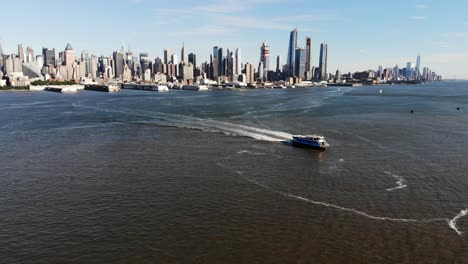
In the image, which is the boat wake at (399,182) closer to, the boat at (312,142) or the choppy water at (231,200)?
the choppy water at (231,200)

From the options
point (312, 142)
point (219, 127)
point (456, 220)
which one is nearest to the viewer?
point (456, 220)

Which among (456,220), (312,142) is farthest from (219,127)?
(456,220)

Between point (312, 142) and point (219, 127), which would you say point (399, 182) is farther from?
point (219, 127)

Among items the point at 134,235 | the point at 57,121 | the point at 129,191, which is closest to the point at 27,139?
the point at 57,121

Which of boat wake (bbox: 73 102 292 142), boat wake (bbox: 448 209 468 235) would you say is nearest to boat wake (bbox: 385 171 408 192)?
boat wake (bbox: 448 209 468 235)

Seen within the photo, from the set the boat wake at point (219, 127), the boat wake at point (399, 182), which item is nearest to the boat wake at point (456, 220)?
the boat wake at point (399, 182)

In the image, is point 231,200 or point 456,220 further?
point 231,200

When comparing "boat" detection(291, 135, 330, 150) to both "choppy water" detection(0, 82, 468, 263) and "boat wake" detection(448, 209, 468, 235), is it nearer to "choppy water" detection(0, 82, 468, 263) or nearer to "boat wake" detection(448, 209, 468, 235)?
"choppy water" detection(0, 82, 468, 263)

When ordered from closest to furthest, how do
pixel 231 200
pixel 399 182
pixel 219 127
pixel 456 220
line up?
pixel 456 220
pixel 231 200
pixel 399 182
pixel 219 127
